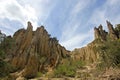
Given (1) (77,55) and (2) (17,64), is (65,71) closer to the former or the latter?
(2) (17,64)

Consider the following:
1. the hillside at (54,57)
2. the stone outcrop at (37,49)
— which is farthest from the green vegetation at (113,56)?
the stone outcrop at (37,49)

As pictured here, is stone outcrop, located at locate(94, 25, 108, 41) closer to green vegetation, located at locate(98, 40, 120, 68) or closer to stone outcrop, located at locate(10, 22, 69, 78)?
stone outcrop, located at locate(10, 22, 69, 78)

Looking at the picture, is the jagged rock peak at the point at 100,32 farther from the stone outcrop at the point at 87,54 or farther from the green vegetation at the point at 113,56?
the green vegetation at the point at 113,56

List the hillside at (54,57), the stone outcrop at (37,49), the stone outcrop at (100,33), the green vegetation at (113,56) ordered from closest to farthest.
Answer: the green vegetation at (113,56)
the hillside at (54,57)
the stone outcrop at (37,49)
the stone outcrop at (100,33)

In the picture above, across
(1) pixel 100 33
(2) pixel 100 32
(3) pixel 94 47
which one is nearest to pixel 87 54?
(3) pixel 94 47

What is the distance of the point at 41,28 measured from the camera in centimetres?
6156

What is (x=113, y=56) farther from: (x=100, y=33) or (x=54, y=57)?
(x=100, y=33)

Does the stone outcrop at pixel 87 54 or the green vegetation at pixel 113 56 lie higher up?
the stone outcrop at pixel 87 54

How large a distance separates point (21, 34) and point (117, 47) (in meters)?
26.6

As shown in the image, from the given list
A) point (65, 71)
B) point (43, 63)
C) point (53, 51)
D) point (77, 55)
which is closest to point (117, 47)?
point (65, 71)

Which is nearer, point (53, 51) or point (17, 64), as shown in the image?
point (17, 64)

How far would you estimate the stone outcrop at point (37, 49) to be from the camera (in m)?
52.3

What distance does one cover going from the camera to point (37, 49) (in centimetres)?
5944

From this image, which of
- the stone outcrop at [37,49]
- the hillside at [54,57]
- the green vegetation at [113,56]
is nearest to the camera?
the green vegetation at [113,56]
